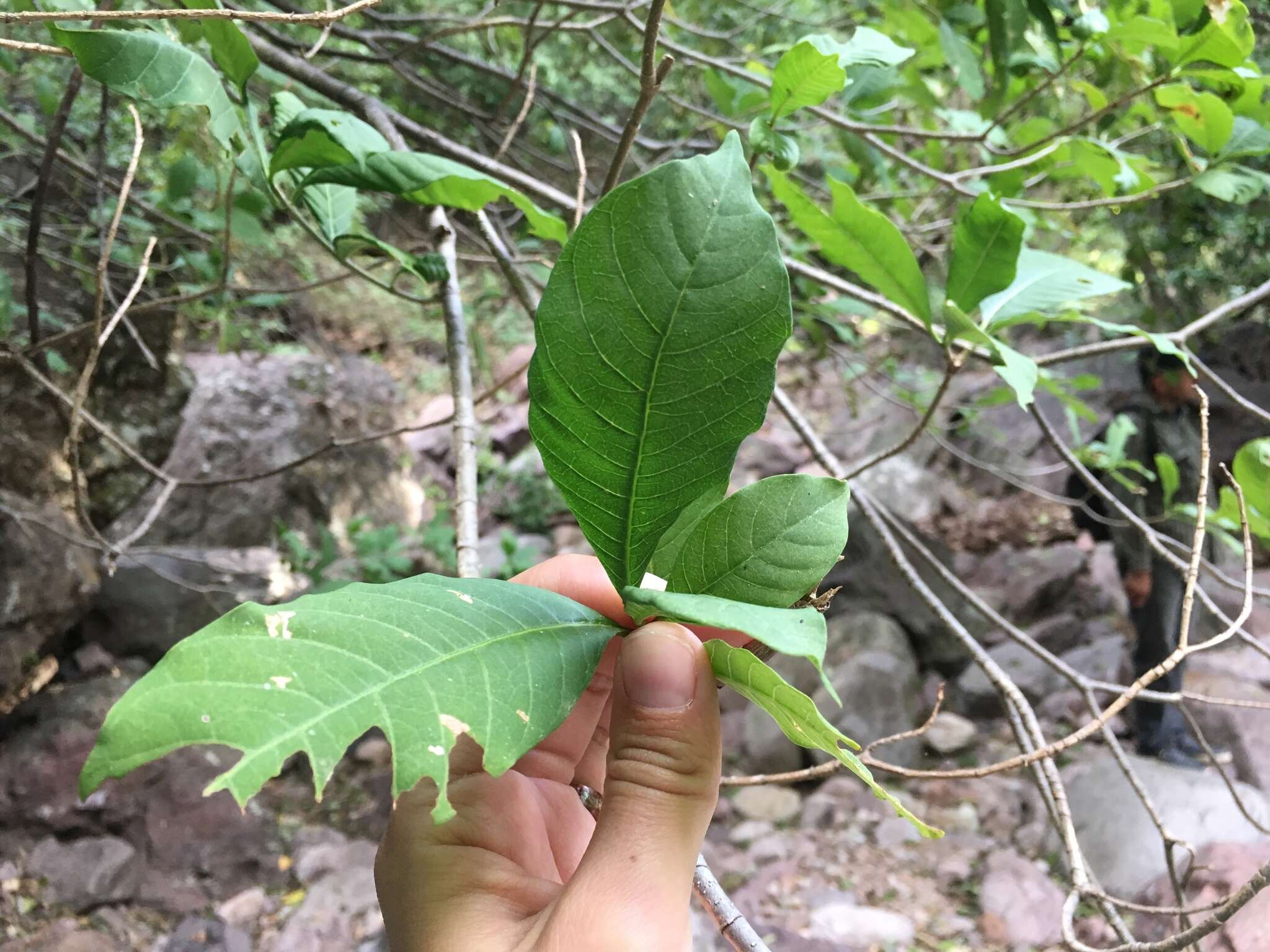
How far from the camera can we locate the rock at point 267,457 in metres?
4.36

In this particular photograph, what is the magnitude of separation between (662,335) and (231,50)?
833 millimetres

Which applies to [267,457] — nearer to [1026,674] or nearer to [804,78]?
[804,78]

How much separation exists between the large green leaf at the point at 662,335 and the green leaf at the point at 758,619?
13cm

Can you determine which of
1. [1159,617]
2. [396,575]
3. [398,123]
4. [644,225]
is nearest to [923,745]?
[1159,617]

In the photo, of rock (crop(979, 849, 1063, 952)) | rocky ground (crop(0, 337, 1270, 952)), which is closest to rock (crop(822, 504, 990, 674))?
rocky ground (crop(0, 337, 1270, 952))

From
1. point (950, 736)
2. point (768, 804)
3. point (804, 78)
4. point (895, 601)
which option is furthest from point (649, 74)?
point (895, 601)

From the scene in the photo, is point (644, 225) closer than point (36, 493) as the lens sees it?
Yes

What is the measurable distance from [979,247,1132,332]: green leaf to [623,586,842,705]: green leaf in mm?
735

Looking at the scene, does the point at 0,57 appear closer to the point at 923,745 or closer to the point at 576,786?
the point at 576,786

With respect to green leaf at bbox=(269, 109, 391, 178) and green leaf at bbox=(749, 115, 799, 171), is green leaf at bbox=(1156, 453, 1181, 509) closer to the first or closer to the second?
A: green leaf at bbox=(749, 115, 799, 171)

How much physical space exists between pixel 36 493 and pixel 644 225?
4.07 metres

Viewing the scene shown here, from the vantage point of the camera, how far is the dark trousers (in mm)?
3518

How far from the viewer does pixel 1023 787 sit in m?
3.85

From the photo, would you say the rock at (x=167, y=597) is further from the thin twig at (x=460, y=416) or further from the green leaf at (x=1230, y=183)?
the green leaf at (x=1230, y=183)
